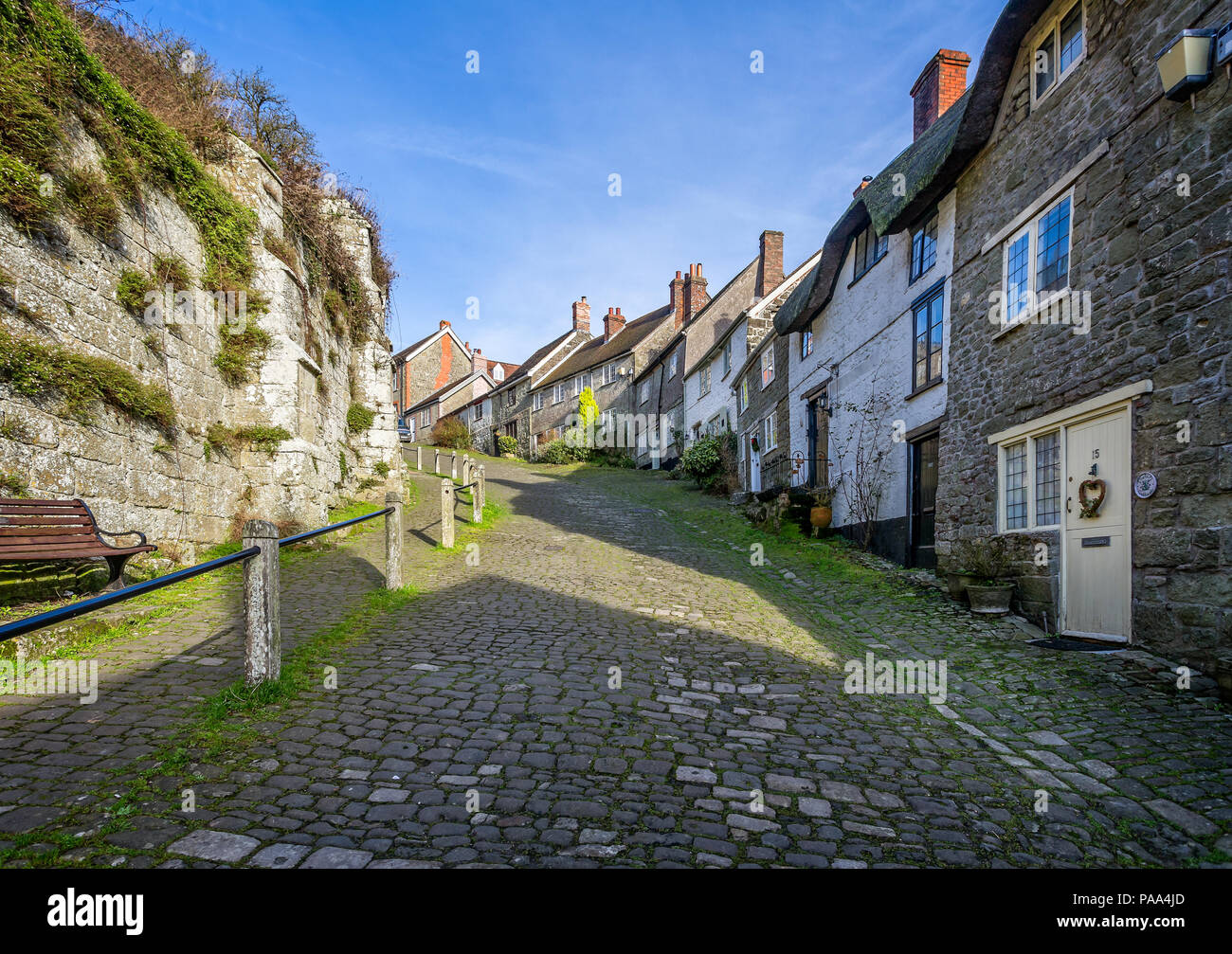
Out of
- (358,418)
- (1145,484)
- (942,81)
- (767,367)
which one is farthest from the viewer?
(767,367)

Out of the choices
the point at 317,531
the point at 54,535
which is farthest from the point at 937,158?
the point at 54,535

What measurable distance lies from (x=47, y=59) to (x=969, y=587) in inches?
444

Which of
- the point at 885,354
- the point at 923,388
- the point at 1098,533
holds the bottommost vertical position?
the point at 1098,533

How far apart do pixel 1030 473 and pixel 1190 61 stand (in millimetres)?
4359

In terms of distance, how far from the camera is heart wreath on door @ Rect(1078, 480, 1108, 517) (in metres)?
7.03

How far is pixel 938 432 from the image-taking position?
35.7 feet

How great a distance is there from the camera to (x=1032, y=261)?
868 centimetres

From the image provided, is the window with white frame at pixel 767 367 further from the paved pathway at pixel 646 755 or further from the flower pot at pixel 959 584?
the paved pathway at pixel 646 755

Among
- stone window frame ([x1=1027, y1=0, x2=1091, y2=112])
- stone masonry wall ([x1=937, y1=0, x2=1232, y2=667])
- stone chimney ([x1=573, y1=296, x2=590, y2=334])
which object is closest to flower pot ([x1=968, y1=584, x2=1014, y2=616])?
stone masonry wall ([x1=937, y1=0, x2=1232, y2=667])

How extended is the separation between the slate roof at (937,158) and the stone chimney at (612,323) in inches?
1152

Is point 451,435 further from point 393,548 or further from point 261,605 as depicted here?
point 261,605

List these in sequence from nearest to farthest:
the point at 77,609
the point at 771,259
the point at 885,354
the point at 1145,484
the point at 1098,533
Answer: the point at 77,609, the point at 1145,484, the point at 1098,533, the point at 885,354, the point at 771,259

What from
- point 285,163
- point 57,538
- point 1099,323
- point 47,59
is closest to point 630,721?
point 57,538
